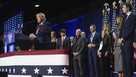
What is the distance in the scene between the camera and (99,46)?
794cm

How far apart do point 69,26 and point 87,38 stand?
235 cm

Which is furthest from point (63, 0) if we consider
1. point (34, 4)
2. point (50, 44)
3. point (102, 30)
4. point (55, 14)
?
point (50, 44)

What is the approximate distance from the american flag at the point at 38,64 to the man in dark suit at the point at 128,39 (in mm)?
1217

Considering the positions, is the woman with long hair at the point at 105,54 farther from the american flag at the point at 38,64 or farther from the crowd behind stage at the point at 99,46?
the american flag at the point at 38,64

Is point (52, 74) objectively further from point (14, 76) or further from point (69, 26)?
point (69, 26)

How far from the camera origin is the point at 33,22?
11.8 metres

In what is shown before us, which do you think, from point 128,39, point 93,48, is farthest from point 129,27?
point 93,48

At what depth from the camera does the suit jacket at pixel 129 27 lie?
259 inches

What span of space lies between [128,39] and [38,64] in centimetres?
167

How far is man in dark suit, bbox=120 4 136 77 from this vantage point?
6.58 m

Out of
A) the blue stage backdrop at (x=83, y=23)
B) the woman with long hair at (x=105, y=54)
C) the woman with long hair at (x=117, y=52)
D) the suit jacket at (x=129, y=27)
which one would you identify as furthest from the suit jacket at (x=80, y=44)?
the suit jacket at (x=129, y=27)

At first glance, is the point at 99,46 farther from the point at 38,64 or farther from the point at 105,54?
the point at 38,64

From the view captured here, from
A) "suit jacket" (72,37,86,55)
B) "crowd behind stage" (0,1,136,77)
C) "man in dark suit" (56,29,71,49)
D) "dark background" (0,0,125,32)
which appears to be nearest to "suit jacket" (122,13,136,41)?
"crowd behind stage" (0,1,136,77)

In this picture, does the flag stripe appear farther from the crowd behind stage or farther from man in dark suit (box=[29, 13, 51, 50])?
man in dark suit (box=[29, 13, 51, 50])
